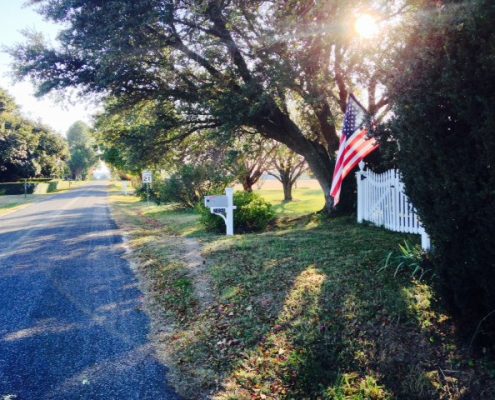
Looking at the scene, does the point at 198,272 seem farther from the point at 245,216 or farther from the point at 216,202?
the point at 245,216

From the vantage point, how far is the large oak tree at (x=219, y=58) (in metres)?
8.73

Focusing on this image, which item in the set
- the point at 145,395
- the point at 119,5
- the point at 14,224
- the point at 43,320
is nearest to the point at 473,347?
the point at 145,395

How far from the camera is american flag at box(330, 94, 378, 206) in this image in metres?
7.88

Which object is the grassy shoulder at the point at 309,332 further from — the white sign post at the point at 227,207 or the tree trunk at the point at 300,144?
the tree trunk at the point at 300,144

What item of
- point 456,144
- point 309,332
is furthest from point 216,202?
point 456,144

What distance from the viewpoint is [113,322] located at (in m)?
4.86

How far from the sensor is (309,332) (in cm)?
414

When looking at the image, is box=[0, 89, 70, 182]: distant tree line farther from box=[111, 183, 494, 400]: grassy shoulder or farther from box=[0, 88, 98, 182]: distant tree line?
→ box=[111, 183, 494, 400]: grassy shoulder

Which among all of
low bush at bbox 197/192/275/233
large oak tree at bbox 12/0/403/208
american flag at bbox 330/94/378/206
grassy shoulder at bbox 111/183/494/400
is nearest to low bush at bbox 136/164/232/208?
large oak tree at bbox 12/0/403/208

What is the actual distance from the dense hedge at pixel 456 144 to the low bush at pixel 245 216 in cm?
854

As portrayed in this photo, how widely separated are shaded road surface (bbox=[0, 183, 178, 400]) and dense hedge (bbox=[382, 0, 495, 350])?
8.86 feet

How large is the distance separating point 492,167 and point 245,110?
864 cm

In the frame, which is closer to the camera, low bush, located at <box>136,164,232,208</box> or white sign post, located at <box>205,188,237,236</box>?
white sign post, located at <box>205,188,237,236</box>

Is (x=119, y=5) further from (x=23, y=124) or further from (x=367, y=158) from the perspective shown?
(x=23, y=124)
